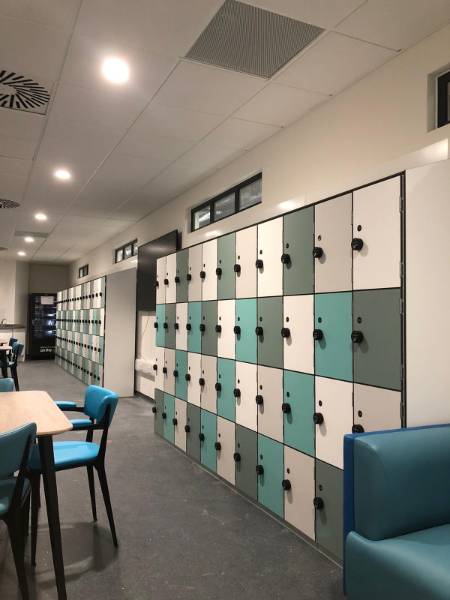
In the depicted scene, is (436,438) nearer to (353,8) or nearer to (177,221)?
(353,8)

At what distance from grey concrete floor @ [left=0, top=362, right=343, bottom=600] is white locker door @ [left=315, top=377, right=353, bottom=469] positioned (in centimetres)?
58

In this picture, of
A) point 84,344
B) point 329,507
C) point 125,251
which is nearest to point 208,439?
point 329,507

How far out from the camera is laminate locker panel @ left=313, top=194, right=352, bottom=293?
8.24 feet

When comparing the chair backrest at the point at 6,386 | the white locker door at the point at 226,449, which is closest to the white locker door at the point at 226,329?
the white locker door at the point at 226,449

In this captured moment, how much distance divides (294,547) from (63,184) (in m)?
4.72

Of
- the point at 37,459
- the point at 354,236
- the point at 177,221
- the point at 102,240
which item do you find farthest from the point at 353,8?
the point at 102,240

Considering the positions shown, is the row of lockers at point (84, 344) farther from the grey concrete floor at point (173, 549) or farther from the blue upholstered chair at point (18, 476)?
the blue upholstered chair at point (18, 476)

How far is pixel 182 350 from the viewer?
4.50 meters

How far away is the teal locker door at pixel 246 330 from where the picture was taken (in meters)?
3.35

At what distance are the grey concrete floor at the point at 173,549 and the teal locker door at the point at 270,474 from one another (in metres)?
0.11

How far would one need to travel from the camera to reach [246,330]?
3.45 meters

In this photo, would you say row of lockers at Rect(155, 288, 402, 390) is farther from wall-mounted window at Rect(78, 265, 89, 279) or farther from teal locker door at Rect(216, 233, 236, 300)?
wall-mounted window at Rect(78, 265, 89, 279)

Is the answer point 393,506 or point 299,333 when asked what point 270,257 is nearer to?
point 299,333

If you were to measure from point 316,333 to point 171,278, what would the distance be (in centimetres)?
247
